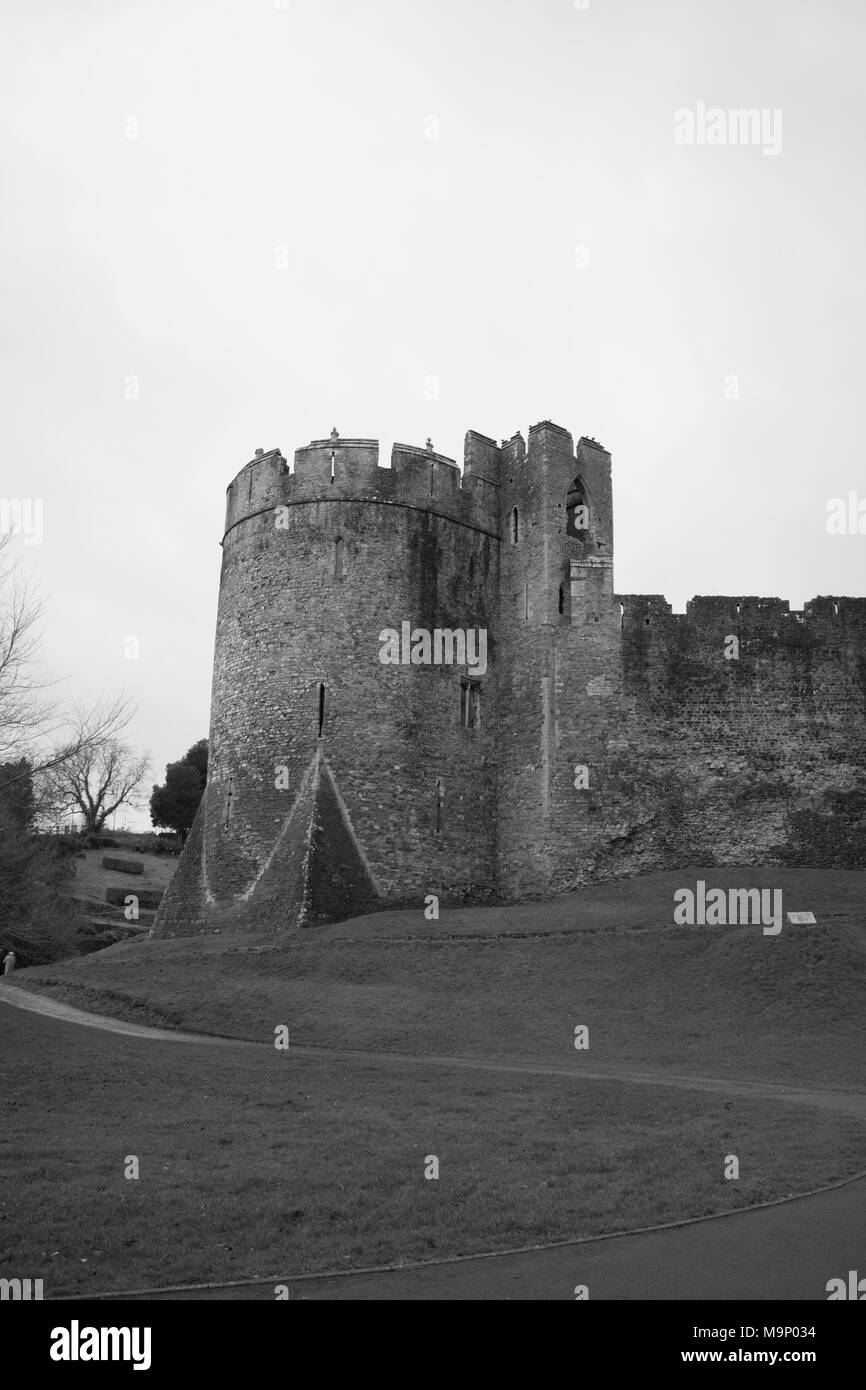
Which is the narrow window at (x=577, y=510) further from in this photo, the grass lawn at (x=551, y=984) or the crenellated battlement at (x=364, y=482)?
the grass lawn at (x=551, y=984)

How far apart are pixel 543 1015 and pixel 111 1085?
33.3ft

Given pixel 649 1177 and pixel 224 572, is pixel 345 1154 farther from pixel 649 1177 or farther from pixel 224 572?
pixel 224 572

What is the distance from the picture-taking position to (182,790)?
62.2 m

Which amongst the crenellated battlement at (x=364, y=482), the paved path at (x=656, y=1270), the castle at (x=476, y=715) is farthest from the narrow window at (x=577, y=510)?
the paved path at (x=656, y=1270)

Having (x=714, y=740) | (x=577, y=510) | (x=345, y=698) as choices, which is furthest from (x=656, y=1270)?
(x=577, y=510)

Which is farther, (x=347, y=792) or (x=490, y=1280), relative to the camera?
(x=347, y=792)

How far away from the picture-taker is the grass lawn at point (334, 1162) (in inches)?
318

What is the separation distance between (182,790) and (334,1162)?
175ft

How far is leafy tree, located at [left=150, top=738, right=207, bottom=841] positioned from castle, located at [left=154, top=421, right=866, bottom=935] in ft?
89.6

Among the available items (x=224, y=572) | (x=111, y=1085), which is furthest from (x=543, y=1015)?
(x=224, y=572)
